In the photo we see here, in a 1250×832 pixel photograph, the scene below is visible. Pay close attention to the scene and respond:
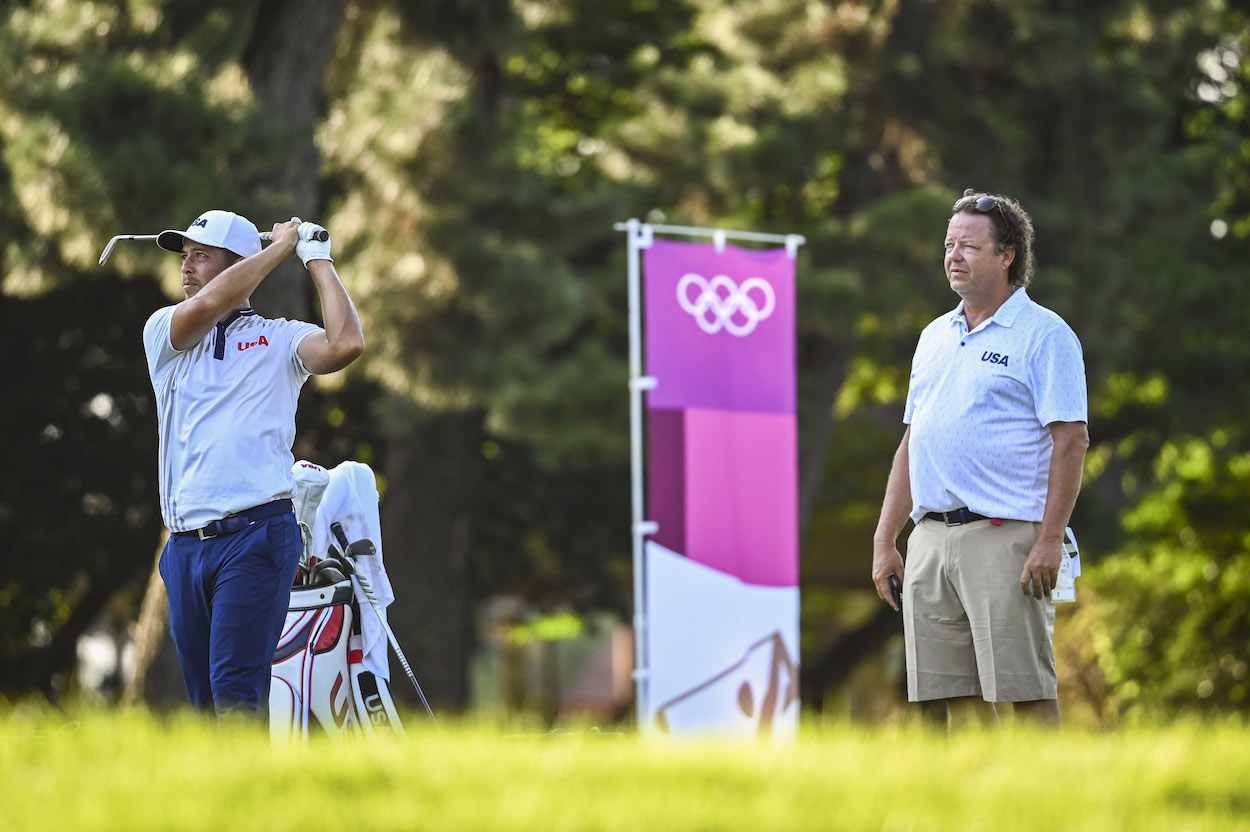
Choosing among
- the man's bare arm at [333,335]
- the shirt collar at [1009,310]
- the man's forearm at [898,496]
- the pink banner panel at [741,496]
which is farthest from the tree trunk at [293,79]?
the shirt collar at [1009,310]

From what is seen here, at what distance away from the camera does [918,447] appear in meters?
5.05

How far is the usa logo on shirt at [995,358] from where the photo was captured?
4.90 meters

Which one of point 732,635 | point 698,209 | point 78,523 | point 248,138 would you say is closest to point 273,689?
point 732,635

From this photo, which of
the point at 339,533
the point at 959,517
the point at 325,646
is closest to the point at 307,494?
the point at 339,533

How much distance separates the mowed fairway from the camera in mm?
2592

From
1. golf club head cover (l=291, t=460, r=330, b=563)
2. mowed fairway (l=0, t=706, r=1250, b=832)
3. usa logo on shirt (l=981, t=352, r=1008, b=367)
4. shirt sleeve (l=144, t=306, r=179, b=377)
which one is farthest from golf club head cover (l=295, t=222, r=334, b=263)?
mowed fairway (l=0, t=706, r=1250, b=832)

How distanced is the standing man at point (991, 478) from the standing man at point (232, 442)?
5.62 ft

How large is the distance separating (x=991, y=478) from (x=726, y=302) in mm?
4921

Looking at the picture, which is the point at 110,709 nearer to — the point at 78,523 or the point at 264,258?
the point at 264,258

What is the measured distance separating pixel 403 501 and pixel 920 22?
6643 millimetres

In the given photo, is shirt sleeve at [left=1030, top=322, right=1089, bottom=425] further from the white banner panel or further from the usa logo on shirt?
the white banner panel

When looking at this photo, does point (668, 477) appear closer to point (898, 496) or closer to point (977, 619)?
point (898, 496)

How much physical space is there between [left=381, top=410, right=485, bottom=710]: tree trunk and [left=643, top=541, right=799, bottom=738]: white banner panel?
24.9 ft

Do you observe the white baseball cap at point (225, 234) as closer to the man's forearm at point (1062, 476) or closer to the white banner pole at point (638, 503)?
the man's forearm at point (1062, 476)
